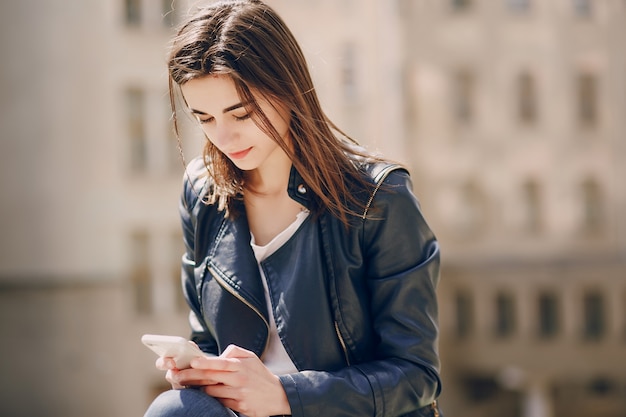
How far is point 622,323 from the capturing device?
17891 mm

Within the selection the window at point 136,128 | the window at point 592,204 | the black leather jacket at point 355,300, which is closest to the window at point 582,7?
the window at point 592,204

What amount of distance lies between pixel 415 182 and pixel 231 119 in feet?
51.0

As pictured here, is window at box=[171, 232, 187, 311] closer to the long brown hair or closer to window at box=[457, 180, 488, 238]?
window at box=[457, 180, 488, 238]

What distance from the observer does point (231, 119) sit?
170cm

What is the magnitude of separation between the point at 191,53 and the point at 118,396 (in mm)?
13215

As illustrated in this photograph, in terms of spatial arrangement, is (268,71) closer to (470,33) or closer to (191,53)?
(191,53)

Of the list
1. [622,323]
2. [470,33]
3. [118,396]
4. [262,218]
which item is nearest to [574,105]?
[470,33]

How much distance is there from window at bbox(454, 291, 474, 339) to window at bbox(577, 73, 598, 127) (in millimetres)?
3635

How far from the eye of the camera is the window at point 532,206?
17.7m

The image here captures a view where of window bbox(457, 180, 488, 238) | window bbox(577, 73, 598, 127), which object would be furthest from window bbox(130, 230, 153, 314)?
window bbox(577, 73, 598, 127)

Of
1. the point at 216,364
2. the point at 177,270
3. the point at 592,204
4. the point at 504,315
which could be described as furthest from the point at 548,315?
the point at 216,364

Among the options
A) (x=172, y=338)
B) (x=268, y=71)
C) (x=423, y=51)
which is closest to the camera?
(x=172, y=338)

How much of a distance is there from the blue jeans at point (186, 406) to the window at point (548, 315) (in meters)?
16.8

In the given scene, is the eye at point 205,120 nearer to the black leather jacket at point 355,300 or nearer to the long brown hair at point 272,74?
the long brown hair at point 272,74
